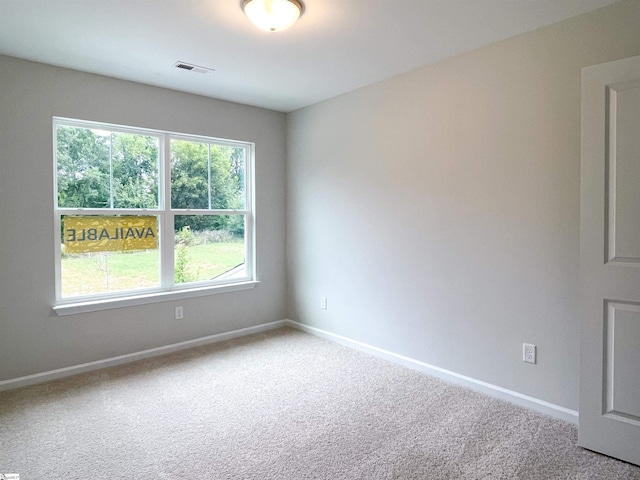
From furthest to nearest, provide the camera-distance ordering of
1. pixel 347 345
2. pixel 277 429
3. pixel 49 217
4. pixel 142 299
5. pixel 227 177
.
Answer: pixel 227 177 → pixel 347 345 → pixel 142 299 → pixel 49 217 → pixel 277 429

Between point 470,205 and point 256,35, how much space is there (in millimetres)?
1902

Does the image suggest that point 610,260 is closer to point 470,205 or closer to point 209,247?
point 470,205

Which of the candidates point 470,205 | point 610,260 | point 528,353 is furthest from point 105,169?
point 610,260

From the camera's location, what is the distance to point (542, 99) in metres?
2.56

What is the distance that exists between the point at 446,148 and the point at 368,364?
1.91m

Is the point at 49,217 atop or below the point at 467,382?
atop

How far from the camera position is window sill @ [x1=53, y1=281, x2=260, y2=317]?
10.7 ft

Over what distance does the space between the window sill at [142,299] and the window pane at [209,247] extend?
0.15m

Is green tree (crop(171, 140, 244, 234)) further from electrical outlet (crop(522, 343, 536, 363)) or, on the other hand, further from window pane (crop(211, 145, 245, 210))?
electrical outlet (crop(522, 343, 536, 363))

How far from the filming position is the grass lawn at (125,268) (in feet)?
11.1

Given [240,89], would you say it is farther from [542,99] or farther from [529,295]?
[529,295]

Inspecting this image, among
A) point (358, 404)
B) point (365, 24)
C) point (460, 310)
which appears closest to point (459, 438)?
point (358, 404)

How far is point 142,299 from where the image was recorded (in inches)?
143

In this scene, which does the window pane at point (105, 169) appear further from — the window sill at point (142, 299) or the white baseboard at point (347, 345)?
the white baseboard at point (347, 345)
